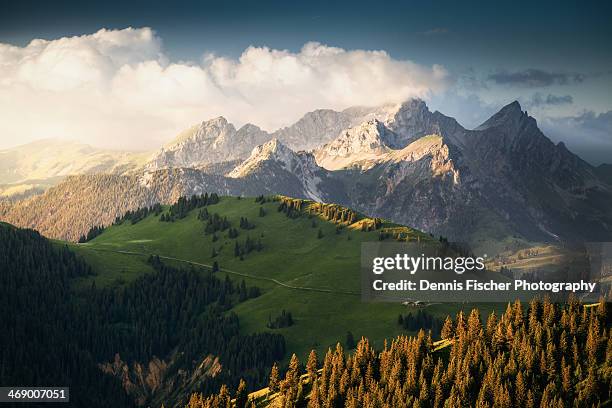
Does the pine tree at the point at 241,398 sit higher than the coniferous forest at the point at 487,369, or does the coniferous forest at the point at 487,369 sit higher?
the coniferous forest at the point at 487,369

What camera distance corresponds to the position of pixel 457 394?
154625 mm

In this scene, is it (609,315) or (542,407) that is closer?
(542,407)

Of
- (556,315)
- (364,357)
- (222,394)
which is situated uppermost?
(556,315)

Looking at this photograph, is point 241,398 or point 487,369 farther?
point 241,398

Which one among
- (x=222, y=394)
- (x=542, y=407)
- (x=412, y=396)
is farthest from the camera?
(x=222, y=394)

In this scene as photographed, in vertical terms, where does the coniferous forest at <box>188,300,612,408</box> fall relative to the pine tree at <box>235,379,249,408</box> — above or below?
above

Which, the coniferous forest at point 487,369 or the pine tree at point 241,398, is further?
the pine tree at point 241,398

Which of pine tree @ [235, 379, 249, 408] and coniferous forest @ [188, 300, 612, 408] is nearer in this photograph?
coniferous forest @ [188, 300, 612, 408]

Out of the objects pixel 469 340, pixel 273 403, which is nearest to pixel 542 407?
pixel 469 340

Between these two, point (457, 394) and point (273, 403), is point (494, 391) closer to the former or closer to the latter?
point (457, 394)

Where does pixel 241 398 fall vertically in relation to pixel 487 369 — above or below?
below

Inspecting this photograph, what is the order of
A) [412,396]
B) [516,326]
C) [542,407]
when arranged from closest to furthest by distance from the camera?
[542,407] < [412,396] < [516,326]

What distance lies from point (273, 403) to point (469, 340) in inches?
1850

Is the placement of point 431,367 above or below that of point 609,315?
below
